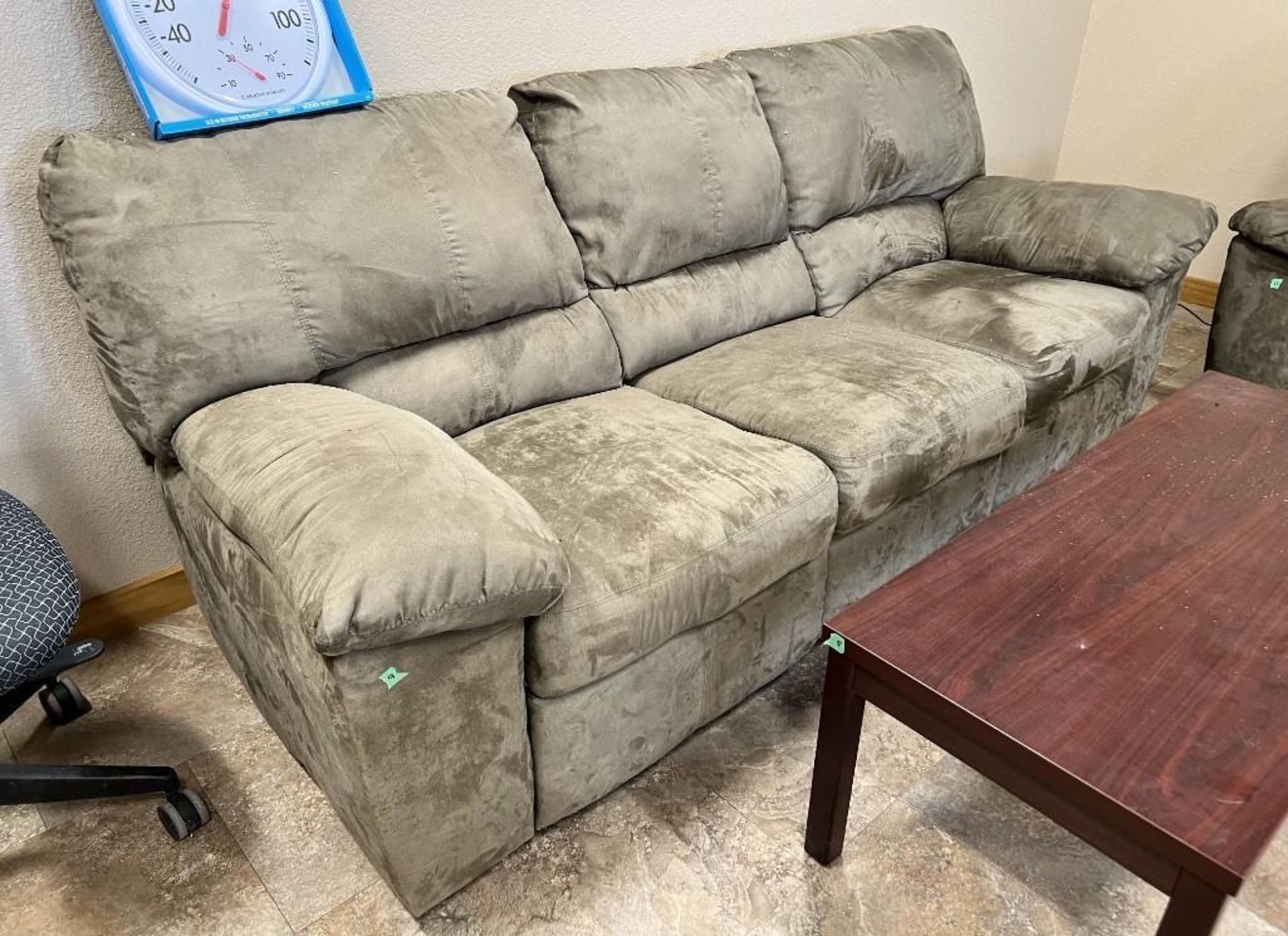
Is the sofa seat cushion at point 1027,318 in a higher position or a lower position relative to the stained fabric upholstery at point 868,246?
lower

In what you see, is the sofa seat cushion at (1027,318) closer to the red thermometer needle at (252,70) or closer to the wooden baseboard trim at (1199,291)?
the red thermometer needle at (252,70)

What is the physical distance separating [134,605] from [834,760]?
143 cm

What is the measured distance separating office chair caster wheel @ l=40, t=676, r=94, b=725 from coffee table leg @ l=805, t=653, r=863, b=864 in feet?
4.25

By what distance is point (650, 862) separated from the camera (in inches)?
52.1

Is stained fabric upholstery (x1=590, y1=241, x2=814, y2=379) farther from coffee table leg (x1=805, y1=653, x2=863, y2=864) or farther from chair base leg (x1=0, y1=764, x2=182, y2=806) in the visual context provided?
chair base leg (x1=0, y1=764, x2=182, y2=806)

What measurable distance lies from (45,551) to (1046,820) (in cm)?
152

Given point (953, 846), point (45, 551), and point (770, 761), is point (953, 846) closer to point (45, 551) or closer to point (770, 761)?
point (770, 761)

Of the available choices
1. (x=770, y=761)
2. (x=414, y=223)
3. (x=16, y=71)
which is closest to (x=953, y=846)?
(x=770, y=761)

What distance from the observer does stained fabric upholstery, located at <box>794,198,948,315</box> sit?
216cm

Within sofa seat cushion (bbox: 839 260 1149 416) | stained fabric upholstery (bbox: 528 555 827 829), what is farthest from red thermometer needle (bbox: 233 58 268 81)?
sofa seat cushion (bbox: 839 260 1149 416)

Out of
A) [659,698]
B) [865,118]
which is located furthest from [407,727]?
[865,118]

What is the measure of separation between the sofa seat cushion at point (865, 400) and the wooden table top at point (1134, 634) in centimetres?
23

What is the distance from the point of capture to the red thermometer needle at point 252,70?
1.42 m

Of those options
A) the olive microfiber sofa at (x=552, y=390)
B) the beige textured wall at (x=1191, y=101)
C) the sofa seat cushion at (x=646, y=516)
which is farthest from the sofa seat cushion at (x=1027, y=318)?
the beige textured wall at (x=1191, y=101)
